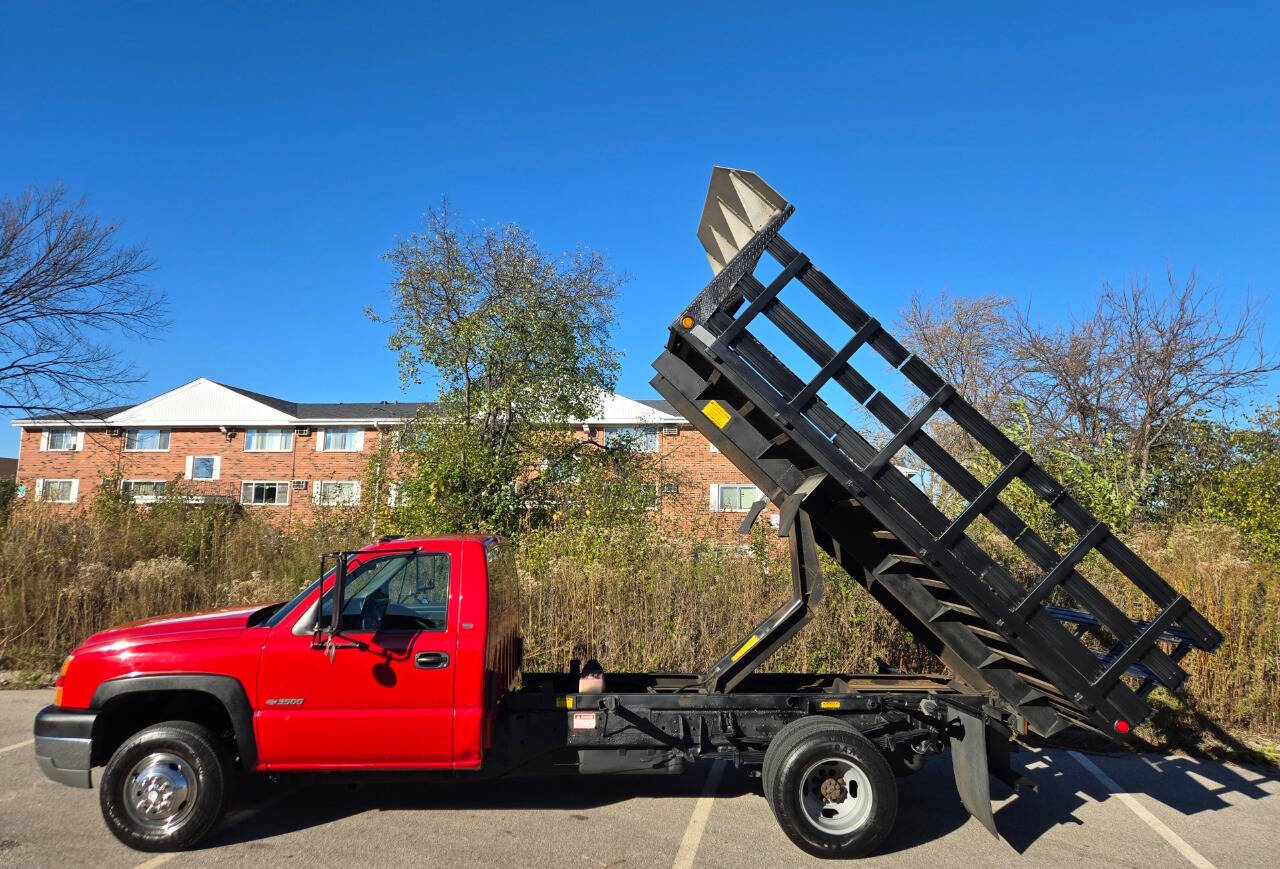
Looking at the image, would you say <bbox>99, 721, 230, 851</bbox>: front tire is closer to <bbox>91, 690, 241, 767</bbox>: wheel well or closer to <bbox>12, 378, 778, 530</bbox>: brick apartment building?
<bbox>91, 690, 241, 767</bbox>: wheel well

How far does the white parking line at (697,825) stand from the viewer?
4.88 metres

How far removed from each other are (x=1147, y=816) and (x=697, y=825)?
3327 mm

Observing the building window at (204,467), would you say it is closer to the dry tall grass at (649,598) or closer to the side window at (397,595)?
the dry tall grass at (649,598)

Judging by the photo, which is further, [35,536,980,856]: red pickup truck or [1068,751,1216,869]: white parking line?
[1068,751,1216,869]: white parking line

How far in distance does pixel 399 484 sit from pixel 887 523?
435 inches

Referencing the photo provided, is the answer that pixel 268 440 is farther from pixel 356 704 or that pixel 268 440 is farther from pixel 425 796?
pixel 356 704

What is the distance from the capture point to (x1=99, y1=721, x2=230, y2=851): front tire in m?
4.78

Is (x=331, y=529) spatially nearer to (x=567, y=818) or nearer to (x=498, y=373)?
(x=498, y=373)

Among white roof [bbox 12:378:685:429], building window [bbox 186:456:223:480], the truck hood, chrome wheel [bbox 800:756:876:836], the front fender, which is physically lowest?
chrome wheel [bbox 800:756:876:836]

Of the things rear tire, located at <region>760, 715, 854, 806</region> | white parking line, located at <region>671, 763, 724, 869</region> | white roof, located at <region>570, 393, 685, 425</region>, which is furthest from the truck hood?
white roof, located at <region>570, 393, 685, 425</region>

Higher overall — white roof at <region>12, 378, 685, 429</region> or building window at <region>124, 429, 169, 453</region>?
white roof at <region>12, 378, 685, 429</region>

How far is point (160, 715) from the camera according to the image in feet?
17.0

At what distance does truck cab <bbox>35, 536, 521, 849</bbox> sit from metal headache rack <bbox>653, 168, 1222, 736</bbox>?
1830 millimetres

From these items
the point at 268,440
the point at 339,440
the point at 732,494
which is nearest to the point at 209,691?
the point at 732,494
